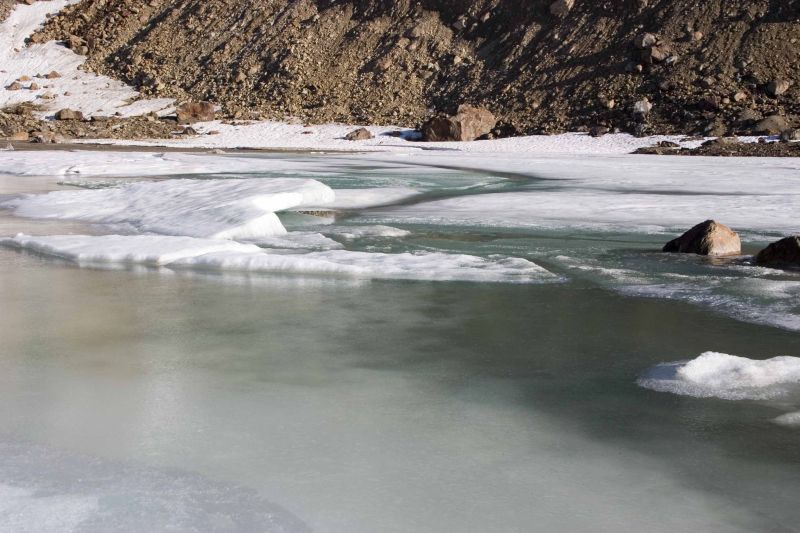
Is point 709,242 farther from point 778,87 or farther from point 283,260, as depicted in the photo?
point 778,87

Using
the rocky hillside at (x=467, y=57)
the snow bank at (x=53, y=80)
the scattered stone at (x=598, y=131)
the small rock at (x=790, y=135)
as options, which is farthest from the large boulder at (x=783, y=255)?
the snow bank at (x=53, y=80)

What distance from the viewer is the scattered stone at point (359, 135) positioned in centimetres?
3766

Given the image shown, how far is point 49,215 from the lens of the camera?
1191cm

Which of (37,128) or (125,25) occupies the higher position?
(125,25)

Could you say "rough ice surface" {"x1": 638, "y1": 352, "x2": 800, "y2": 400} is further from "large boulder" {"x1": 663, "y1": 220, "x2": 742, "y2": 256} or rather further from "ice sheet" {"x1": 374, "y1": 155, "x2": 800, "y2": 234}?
"ice sheet" {"x1": 374, "y1": 155, "x2": 800, "y2": 234}

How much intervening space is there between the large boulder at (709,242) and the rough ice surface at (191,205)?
429 centimetres

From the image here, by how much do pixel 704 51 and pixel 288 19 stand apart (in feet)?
73.6

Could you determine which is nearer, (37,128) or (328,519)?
(328,519)

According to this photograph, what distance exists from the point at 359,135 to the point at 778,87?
629 inches

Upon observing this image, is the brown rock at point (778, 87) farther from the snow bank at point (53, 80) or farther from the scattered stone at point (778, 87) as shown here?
the snow bank at point (53, 80)

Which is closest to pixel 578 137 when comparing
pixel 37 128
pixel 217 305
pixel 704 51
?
pixel 704 51

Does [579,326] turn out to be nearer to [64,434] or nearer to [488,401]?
[488,401]

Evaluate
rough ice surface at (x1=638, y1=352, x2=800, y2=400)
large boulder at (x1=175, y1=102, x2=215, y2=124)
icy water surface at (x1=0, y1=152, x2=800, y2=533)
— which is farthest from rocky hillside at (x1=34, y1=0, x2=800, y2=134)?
rough ice surface at (x1=638, y1=352, x2=800, y2=400)

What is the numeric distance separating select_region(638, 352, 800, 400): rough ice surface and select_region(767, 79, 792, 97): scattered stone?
31453mm
